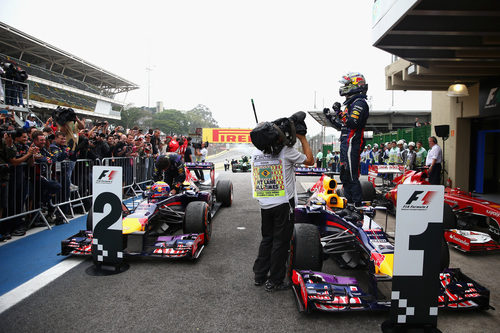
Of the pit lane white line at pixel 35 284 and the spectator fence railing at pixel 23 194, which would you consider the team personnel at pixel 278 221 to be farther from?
the spectator fence railing at pixel 23 194

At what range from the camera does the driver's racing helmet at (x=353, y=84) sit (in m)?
4.77

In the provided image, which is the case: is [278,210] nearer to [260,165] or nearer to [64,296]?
[260,165]

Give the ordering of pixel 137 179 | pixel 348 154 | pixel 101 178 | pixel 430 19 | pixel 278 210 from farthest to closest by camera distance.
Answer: pixel 137 179, pixel 430 19, pixel 348 154, pixel 101 178, pixel 278 210

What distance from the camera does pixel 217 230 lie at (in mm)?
6152

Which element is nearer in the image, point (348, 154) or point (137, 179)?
point (348, 154)

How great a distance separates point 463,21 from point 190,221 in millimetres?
5170

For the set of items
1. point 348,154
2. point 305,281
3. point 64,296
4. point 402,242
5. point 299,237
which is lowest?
point 64,296

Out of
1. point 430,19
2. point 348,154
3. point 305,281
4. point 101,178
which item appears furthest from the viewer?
point 430,19

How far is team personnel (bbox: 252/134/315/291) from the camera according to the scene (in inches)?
143

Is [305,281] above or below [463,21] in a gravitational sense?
below

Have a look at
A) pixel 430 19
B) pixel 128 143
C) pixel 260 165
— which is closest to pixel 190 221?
pixel 260 165

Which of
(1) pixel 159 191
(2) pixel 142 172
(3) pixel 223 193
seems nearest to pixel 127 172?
(2) pixel 142 172

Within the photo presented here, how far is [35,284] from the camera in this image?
362 centimetres

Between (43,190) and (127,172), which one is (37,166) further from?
(127,172)
